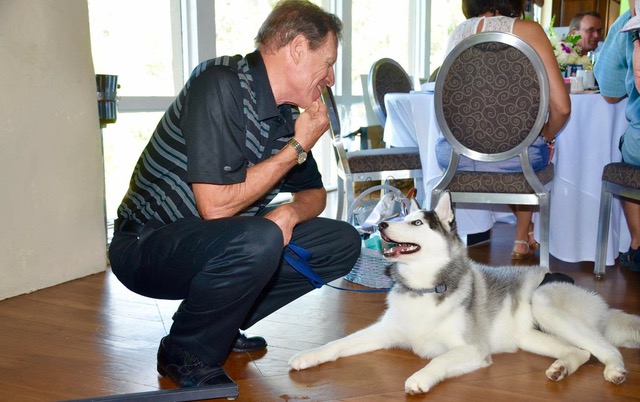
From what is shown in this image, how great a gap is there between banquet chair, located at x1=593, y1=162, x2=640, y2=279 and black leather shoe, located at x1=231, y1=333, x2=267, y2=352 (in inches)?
70.5

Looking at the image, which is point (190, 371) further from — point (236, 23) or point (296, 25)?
point (236, 23)

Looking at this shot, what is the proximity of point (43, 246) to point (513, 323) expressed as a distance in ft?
6.83

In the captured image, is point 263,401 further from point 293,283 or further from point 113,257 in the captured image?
point 113,257

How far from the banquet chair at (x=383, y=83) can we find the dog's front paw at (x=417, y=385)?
3.20m

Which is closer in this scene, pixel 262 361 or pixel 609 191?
pixel 262 361

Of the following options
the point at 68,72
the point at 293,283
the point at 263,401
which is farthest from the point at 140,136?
the point at 263,401

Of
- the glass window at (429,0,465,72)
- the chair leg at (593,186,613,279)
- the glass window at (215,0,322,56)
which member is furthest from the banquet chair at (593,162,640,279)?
the glass window at (429,0,465,72)

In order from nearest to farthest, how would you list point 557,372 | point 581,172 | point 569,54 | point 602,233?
point 557,372 → point 602,233 → point 581,172 → point 569,54

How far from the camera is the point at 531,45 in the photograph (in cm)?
312

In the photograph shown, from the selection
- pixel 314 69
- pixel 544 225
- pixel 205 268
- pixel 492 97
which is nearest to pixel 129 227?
pixel 205 268

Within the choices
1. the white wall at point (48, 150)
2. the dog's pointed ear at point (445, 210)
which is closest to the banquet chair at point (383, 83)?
the white wall at point (48, 150)

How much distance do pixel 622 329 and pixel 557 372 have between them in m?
0.32

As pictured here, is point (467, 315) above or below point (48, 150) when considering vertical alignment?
below

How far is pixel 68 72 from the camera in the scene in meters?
3.29
